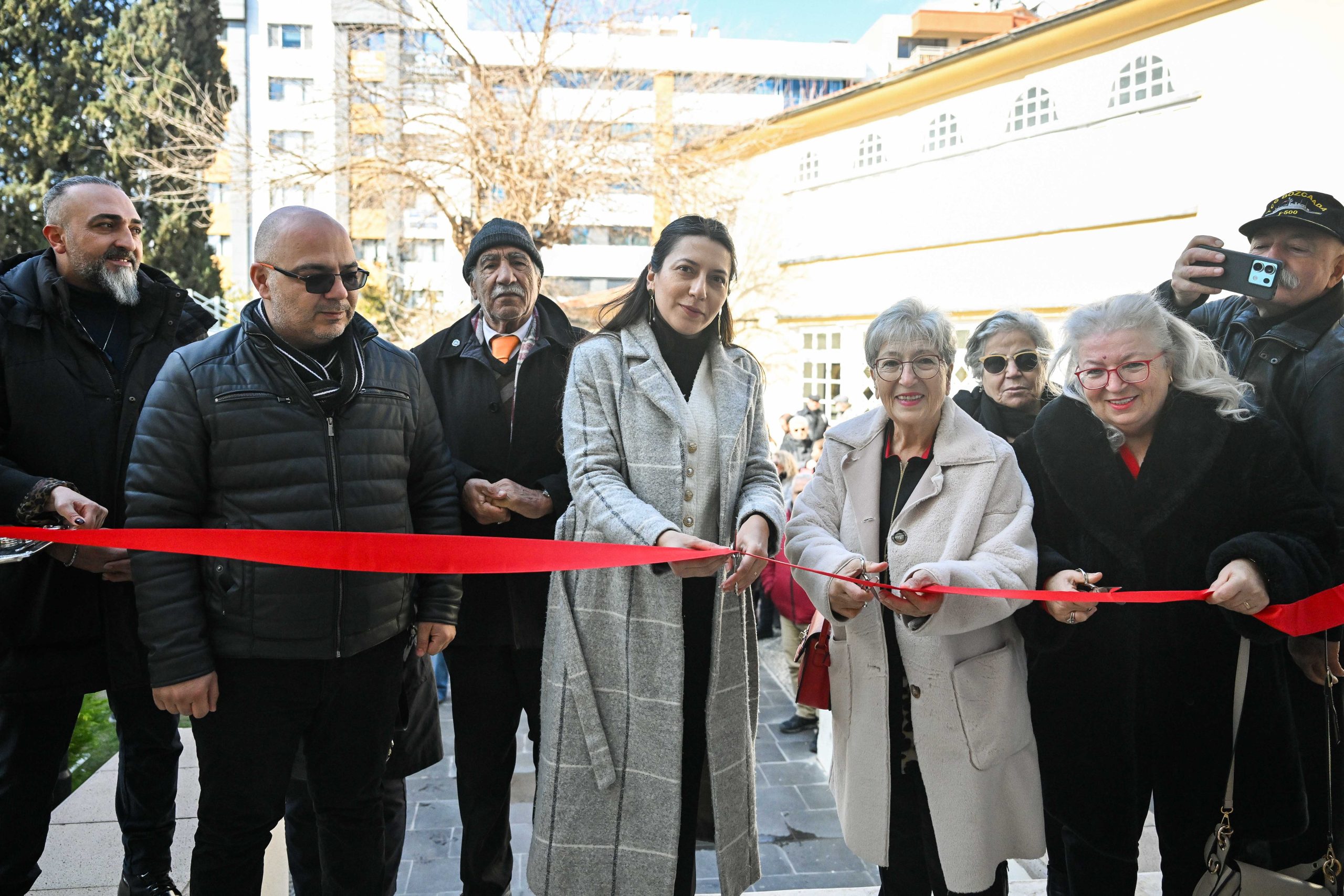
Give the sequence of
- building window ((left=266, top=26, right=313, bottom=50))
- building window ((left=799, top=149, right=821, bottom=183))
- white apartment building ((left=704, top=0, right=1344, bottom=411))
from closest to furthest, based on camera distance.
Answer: white apartment building ((left=704, top=0, right=1344, bottom=411)) → building window ((left=799, top=149, right=821, bottom=183)) → building window ((left=266, top=26, right=313, bottom=50))

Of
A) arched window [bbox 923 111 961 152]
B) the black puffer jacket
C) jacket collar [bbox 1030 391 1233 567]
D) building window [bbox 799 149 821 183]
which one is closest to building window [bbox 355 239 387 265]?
building window [bbox 799 149 821 183]

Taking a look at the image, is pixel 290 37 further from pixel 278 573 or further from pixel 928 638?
pixel 928 638

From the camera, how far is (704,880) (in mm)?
4000

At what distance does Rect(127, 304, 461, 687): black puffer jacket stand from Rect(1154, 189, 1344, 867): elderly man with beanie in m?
2.52

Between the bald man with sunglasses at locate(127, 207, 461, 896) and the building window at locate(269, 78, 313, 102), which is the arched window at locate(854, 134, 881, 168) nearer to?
the bald man with sunglasses at locate(127, 207, 461, 896)

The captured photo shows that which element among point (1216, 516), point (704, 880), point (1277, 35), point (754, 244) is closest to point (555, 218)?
point (754, 244)

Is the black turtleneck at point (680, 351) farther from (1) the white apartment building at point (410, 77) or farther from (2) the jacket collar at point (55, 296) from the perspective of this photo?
(1) the white apartment building at point (410, 77)

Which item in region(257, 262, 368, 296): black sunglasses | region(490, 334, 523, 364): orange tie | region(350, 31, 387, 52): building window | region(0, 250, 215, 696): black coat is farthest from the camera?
region(350, 31, 387, 52): building window

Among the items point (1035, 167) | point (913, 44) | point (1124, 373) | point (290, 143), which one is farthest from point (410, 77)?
point (913, 44)

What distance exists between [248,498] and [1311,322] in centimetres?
336

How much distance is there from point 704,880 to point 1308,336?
10.4 ft

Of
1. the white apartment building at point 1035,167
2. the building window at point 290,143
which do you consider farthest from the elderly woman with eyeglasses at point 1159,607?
the building window at point 290,143

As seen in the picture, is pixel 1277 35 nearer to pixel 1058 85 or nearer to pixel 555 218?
pixel 1058 85

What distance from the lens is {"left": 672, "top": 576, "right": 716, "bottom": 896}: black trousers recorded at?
2.75 m
